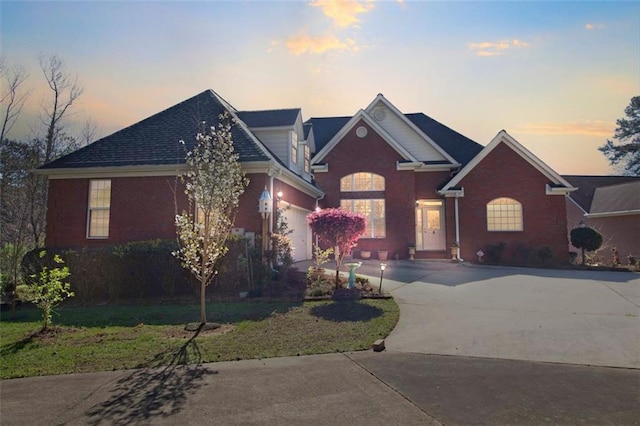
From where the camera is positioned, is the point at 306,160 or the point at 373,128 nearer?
the point at 306,160

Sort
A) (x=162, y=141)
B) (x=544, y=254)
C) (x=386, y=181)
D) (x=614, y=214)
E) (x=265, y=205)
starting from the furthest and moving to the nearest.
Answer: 1. (x=614, y=214)
2. (x=386, y=181)
3. (x=544, y=254)
4. (x=162, y=141)
5. (x=265, y=205)

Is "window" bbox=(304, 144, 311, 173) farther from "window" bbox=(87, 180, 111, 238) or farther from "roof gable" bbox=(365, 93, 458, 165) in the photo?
"window" bbox=(87, 180, 111, 238)

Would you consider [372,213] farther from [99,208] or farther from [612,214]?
[612,214]

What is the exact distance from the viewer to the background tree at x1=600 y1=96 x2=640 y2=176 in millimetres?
34906

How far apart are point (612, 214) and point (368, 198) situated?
641 inches

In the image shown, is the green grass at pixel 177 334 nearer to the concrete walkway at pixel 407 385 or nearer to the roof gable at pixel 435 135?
the concrete walkway at pixel 407 385

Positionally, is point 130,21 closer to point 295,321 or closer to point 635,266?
point 295,321

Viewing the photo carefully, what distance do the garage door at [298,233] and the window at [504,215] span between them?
9.04m

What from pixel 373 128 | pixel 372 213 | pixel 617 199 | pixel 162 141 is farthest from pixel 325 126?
pixel 617 199

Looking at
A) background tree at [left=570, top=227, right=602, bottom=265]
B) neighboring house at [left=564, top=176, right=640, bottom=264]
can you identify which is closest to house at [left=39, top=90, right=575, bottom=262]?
A: background tree at [left=570, top=227, right=602, bottom=265]

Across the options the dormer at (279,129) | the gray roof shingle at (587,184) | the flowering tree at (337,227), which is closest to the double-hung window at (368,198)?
the dormer at (279,129)

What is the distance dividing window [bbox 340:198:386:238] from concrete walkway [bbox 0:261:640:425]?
12.1 metres

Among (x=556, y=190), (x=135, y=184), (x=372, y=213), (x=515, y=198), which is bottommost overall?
(x=372, y=213)

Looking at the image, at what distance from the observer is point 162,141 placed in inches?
563
